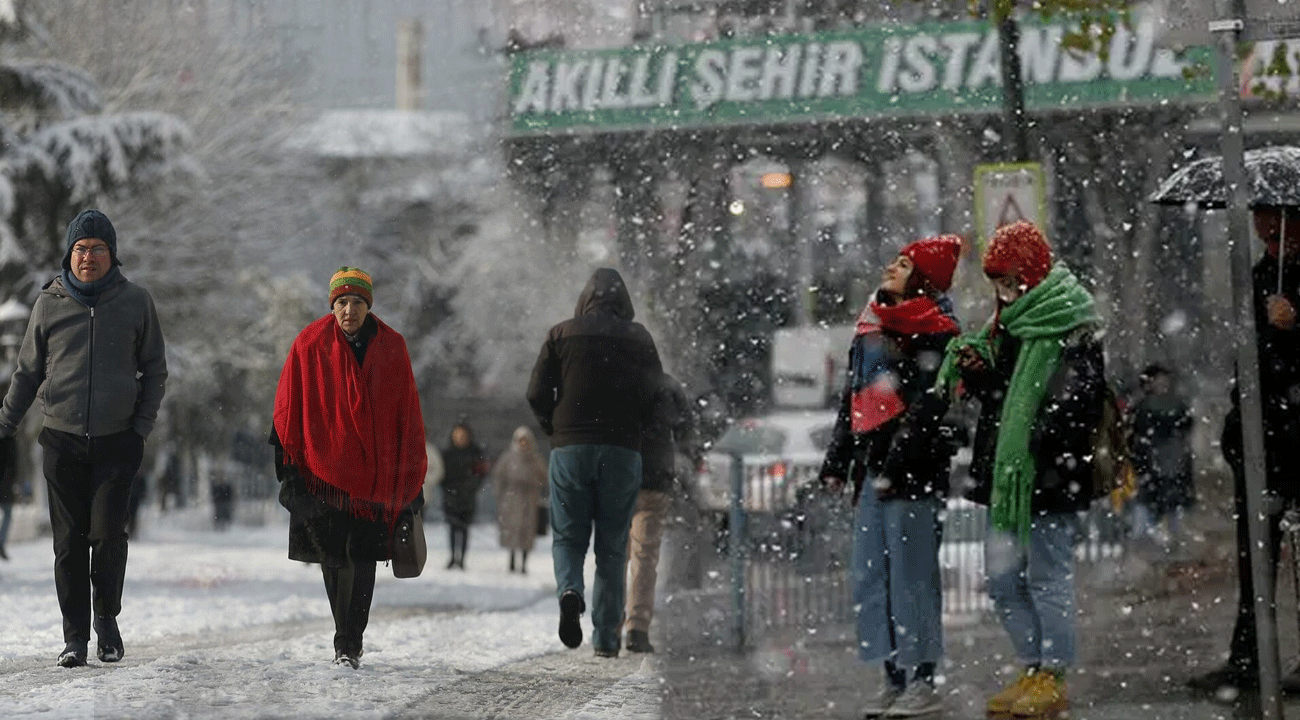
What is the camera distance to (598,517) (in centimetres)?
943

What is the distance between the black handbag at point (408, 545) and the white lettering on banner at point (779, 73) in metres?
6.20

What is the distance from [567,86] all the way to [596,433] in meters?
4.59

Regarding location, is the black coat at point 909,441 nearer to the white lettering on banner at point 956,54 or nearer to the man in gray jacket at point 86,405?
the man in gray jacket at point 86,405

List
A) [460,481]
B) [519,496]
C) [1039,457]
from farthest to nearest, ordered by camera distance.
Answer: [460,481] → [519,496] → [1039,457]

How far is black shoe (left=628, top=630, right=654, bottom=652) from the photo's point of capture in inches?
384

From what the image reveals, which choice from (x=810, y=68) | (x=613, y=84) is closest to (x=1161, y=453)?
(x=810, y=68)

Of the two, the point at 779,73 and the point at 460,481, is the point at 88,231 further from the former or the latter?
the point at 460,481

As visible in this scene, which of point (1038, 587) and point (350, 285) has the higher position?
point (350, 285)

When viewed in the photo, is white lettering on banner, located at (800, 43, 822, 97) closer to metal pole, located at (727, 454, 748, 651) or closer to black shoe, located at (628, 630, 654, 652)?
metal pole, located at (727, 454, 748, 651)

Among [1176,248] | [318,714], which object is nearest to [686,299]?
[1176,248]

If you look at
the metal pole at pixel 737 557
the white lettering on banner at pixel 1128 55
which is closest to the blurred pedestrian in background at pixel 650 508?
the metal pole at pixel 737 557

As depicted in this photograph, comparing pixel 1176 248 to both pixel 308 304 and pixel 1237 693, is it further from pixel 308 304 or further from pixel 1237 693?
pixel 308 304

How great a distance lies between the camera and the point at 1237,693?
8.09 m

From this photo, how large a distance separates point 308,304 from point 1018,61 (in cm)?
3034
